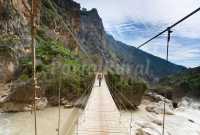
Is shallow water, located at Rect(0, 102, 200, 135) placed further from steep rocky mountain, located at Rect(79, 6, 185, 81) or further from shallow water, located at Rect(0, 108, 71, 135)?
steep rocky mountain, located at Rect(79, 6, 185, 81)

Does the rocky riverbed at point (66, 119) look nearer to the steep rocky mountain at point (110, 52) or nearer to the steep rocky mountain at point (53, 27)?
the steep rocky mountain at point (53, 27)

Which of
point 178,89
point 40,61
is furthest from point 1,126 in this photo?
point 178,89

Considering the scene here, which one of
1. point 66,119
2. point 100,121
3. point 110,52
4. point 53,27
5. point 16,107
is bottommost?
point 66,119

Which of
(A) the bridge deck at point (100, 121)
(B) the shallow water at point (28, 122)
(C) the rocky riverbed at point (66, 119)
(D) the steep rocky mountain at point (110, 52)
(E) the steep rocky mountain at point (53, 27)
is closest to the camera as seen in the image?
(A) the bridge deck at point (100, 121)

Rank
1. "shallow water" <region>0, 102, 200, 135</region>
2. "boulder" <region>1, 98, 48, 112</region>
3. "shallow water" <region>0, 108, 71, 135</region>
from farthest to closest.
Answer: "boulder" <region>1, 98, 48, 112</region> → "shallow water" <region>0, 108, 71, 135</region> → "shallow water" <region>0, 102, 200, 135</region>

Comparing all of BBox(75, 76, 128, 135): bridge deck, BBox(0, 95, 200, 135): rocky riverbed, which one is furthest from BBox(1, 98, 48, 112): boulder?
BBox(75, 76, 128, 135): bridge deck

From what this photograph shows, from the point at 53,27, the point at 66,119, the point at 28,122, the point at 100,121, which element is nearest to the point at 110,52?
the point at 53,27

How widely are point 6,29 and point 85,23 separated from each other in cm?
3559

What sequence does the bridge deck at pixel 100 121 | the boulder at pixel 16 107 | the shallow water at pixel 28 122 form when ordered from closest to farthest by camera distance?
the bridge deck at pixel 100 121, the shallow water at pixel 28 122, the boulder at pixel 16 107

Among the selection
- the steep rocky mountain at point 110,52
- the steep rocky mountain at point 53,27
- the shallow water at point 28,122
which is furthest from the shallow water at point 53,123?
the steep rocky mountain at point 110,52

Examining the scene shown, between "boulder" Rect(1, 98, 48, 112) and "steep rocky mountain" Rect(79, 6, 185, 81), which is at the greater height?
"steep rocky mountain" Rect(79, 6, 185, 81)

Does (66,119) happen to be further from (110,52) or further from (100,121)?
(110,52)

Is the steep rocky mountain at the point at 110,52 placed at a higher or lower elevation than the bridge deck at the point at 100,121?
higher

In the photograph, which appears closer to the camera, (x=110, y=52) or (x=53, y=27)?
(x=53, y=27)
